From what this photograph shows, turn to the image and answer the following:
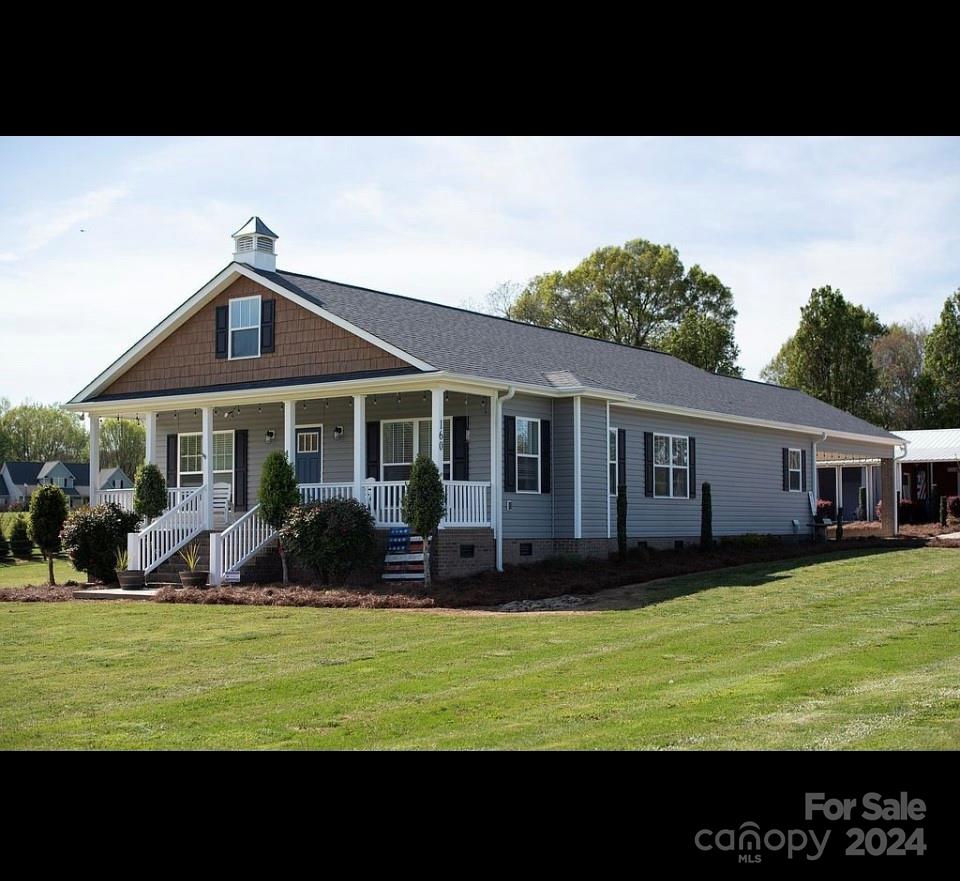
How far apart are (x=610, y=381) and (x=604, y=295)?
30841mm

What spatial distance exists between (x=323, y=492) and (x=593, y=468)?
5.16 meters

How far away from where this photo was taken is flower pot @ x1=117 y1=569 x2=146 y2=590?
2045 cm

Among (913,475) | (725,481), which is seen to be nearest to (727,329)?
(913,475)

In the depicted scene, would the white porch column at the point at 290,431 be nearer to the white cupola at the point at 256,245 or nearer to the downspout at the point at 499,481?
the white cupola at the point at 256,245

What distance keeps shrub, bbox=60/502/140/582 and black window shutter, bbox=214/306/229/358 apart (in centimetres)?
385

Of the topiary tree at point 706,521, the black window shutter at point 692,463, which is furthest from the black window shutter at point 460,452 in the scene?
the black window shutter at point 692,463

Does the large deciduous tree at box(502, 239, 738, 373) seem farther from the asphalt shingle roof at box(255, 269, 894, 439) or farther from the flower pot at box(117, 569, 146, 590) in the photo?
the flower pot at box(117, 569, 146, 590)

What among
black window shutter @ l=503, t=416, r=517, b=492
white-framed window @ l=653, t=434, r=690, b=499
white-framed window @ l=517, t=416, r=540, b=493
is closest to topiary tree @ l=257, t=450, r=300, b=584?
black window shutter @ l=503, t=416, r=517, b=492

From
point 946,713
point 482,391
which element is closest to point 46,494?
point 482,391

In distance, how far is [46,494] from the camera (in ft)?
76.4

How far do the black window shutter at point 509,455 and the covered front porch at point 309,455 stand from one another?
0.31 metres

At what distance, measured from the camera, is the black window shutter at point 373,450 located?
2300 cm

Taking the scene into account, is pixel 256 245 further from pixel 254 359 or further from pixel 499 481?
pixel 499 481
